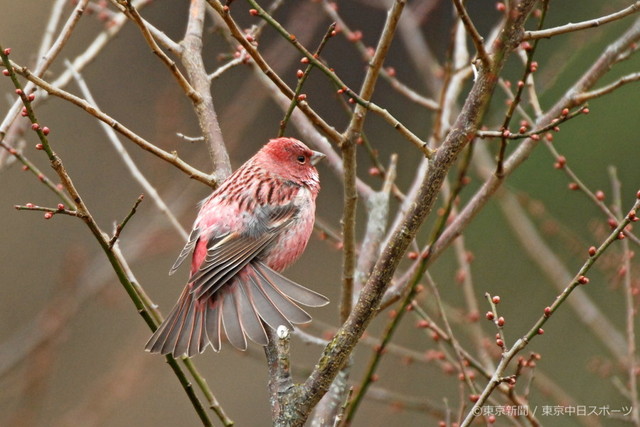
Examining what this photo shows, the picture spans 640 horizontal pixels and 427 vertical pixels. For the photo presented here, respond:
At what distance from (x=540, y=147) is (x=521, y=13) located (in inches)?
258

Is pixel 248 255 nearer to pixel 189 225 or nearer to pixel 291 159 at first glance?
pixel 291 159

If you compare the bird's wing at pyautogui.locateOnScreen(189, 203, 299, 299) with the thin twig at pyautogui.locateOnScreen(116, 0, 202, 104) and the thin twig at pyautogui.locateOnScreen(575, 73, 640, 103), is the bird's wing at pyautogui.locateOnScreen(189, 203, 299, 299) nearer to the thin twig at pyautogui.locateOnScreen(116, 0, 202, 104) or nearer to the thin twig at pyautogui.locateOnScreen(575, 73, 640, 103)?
the thin twig at pyautogui.locateOnScreen(116, 0, 202, 104)

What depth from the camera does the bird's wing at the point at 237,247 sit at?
4617mm

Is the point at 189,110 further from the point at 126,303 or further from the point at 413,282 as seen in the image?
the point at 413,282

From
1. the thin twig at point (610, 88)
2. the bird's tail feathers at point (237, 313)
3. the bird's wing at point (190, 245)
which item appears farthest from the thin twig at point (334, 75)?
the bird's wing at point (190, 245)

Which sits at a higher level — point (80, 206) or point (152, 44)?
point (152, 44)

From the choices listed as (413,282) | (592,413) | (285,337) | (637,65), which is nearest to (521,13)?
(413,282)

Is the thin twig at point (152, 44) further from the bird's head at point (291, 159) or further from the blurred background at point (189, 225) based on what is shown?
the blurred background at point (189, 225)

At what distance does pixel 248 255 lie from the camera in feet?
15.9

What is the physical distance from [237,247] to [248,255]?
0.08m

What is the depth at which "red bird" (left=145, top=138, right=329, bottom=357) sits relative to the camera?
13.6 feet

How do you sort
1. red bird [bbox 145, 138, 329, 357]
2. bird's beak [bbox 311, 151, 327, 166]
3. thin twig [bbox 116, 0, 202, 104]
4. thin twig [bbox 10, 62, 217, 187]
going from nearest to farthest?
thin twig [bbox 10, 62, 217, 187] < thin twig [bbox 116, 0, 202, 104] < red bird [bbox 145, 138, 329, 357] < bird's beak [bbox 311, 151, 327, 166]

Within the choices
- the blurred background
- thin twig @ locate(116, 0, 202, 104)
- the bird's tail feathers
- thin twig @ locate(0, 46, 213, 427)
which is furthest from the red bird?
the blurred background

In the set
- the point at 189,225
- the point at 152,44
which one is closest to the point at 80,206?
the point at 152,44
